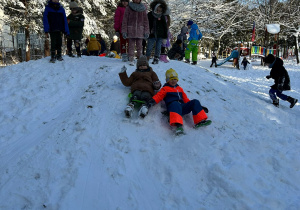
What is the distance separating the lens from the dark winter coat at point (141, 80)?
430 cm

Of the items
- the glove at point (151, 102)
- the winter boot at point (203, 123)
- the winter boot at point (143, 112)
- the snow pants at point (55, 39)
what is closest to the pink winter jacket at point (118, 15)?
the snow pants at point (55, 39)

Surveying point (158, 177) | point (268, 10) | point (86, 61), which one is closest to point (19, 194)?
point (158, 177)

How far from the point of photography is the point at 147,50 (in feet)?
23.2

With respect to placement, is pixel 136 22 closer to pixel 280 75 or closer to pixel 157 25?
pixel 157 25

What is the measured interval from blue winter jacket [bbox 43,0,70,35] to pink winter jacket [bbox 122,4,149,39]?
199 centimetres

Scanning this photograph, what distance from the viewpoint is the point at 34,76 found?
19.3 feet

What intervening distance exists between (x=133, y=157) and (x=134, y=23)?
14.8 feet

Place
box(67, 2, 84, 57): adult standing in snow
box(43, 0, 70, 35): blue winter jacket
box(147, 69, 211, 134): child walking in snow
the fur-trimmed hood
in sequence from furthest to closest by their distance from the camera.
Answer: box(67, 2, 84, 57): adult standing in snow → the fur-trimmed hood → box(43, 0, 70, 35): blue winter jacket → box(147, 69, 211, 134): child walking in snow

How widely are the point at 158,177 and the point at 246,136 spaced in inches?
74.1

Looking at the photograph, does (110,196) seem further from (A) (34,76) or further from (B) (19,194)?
(A) (34,76)

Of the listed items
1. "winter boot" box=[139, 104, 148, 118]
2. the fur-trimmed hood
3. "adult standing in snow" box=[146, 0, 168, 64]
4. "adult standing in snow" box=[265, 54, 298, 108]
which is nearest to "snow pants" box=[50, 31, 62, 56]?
"adult standing in snow" box=[146, 0, 168, 64]

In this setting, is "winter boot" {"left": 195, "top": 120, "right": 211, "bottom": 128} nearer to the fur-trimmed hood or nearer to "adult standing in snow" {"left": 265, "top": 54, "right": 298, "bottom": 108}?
"adult standing in snow" {"left": 265, "top": 54, "right": 298, "bottom": 108}

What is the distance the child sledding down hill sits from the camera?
3.79m

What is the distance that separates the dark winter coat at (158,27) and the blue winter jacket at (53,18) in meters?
2.76
